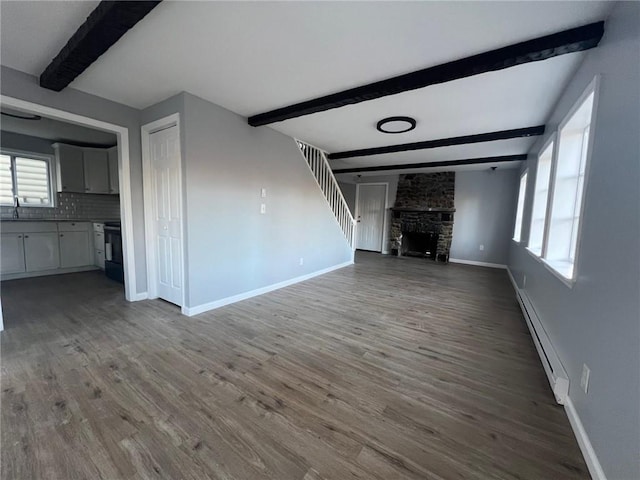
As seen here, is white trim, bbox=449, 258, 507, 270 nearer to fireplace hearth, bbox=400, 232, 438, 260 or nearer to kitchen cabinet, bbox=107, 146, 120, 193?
fireplace hearth, bbox=400, 232, 438, 260

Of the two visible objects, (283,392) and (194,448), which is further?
(283,392)

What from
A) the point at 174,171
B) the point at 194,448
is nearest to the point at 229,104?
the point at 174,171

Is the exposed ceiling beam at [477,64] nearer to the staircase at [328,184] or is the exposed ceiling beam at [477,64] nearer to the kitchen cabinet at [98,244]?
the staircase at [328,184]

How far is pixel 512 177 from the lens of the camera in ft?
20.0

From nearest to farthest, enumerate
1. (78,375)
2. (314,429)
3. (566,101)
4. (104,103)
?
(314,429), (78,375), (566,101), (104,103)

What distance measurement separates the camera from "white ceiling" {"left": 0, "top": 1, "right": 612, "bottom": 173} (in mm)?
1579

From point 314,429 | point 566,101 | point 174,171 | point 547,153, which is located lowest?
point 314,429

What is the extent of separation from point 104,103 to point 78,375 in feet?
9.47

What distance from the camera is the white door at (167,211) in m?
2.96

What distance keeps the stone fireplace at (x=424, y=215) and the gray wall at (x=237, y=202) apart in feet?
12.0

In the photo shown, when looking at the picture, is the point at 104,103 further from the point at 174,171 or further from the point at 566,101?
the point at 566,101

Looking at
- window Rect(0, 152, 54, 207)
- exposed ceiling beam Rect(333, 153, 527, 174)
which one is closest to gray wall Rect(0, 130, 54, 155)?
window Rect(0, 152, 54, 207)

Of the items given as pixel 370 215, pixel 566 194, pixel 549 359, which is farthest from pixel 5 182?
pixel 370 215

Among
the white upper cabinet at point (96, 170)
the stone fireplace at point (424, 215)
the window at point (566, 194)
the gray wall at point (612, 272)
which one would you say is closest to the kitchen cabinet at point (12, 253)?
the white upper cabinet at point (96, 170)
